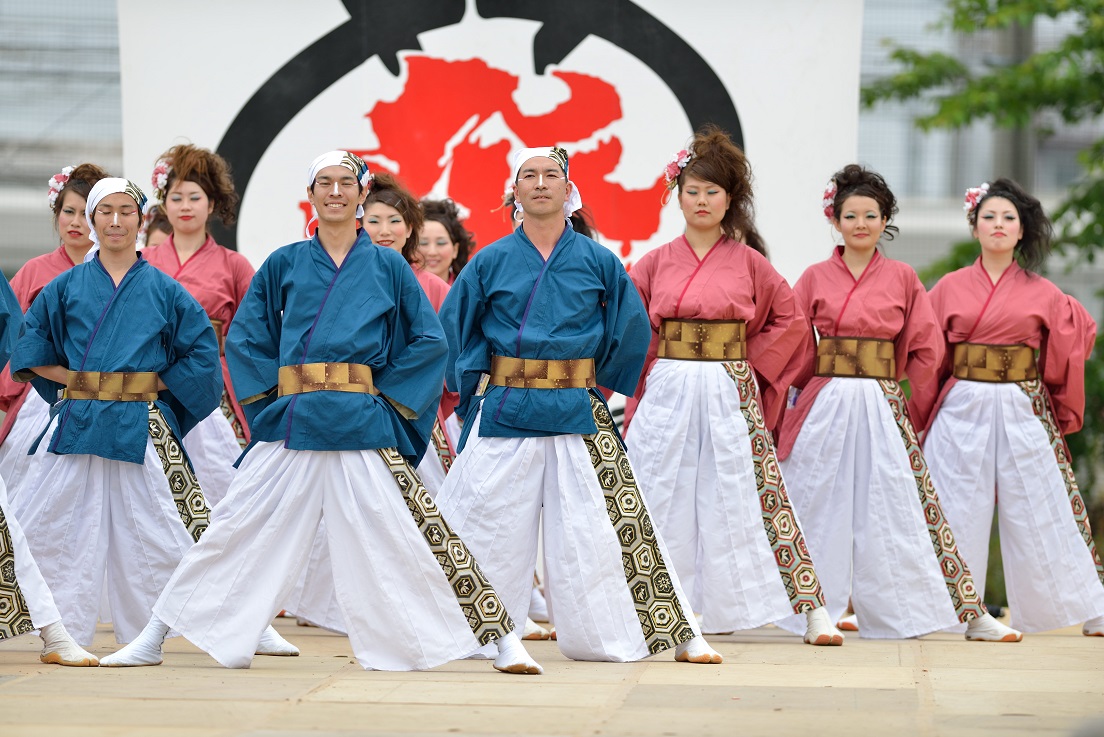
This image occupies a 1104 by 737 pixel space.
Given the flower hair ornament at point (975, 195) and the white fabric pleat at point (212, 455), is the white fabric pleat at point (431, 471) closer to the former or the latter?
the white fabric pleat at point (212, 455)

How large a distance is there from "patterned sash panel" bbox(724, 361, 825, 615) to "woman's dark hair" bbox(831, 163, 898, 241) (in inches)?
36.3

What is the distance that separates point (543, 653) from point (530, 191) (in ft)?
5.03

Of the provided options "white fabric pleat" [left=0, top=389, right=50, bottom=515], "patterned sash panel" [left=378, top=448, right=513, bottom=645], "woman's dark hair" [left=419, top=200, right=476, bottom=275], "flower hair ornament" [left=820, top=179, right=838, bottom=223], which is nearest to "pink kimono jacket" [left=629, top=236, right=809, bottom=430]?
"flower hair ornament" [left=820, top=179, right=838, bottom=223]

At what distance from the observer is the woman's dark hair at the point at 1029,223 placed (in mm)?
6715

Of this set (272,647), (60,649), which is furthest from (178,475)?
(60,649)

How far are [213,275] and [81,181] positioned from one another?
2.13 ft

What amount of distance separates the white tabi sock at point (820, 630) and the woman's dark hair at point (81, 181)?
3236 mm

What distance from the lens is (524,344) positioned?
16.7 feet

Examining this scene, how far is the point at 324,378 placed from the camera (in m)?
4.70

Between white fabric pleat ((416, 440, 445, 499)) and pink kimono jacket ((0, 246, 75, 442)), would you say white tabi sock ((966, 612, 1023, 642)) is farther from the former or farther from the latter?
pink kimono jacket ((0, 246, 75, 442))

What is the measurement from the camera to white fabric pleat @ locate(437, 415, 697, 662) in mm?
5023

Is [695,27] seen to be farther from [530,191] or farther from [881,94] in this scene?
[881,94]

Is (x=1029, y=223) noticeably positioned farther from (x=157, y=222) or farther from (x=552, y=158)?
(x=157, y=222)

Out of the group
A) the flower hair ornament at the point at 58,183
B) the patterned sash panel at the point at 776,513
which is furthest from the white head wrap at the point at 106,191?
the patterned sash panel at the point at 776,513
